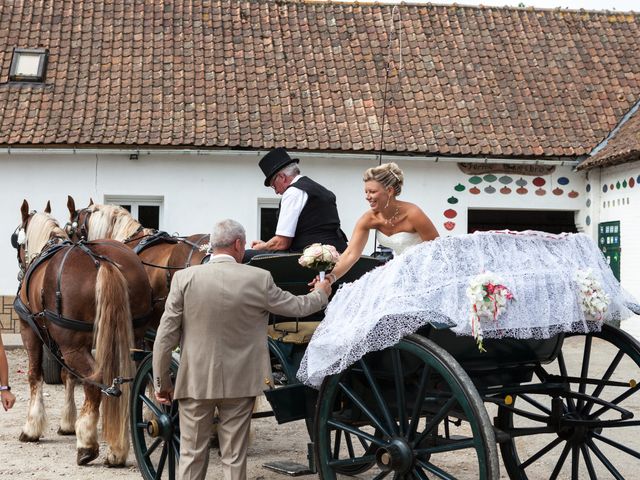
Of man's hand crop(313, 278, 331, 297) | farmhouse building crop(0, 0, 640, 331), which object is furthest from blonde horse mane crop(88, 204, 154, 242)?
farmhouse building crop(0, 0, 640, 331)

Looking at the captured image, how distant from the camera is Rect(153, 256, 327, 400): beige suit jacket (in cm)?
430

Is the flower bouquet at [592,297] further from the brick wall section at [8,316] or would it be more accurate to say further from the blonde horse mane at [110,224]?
the brick wall section at [8,316]

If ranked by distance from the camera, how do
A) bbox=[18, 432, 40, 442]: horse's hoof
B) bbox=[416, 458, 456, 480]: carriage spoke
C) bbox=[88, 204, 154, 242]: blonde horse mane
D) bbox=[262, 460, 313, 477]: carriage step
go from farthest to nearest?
bbox=[88, 204, 154, 242]: blonde horse mane, bbox=[18, 432, 40, 442]: horse's hoof, bbox=[262, 460, 313, 477]: carriage step, bbox=[416, 458, 456, 480]: carriage spoke

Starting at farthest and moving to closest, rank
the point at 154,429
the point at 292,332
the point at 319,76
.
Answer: the point at 319,76, the point at 292,332, the point at 154,429

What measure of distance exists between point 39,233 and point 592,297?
5105mm

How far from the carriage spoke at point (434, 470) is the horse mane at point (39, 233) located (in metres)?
4.61

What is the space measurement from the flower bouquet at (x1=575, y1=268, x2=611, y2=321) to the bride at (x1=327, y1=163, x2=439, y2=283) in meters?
0.97

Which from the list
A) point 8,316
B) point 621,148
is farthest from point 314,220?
point 8,316

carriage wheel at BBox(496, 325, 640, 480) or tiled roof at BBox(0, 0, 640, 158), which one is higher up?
tiled roof at BBox(0, 0, 640, 158)

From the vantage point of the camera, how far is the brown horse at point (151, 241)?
7.38 metres

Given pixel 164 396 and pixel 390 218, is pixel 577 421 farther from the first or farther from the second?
pixel 164 396

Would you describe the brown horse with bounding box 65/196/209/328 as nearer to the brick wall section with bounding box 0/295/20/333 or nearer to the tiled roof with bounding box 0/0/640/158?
the tiled roof with bounding box 0/0/640/158

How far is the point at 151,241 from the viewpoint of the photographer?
25.6 ft

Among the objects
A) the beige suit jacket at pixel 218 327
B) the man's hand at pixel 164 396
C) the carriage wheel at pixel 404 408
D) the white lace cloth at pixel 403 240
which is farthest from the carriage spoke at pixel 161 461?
the white lace cloth at pixel 403 240
